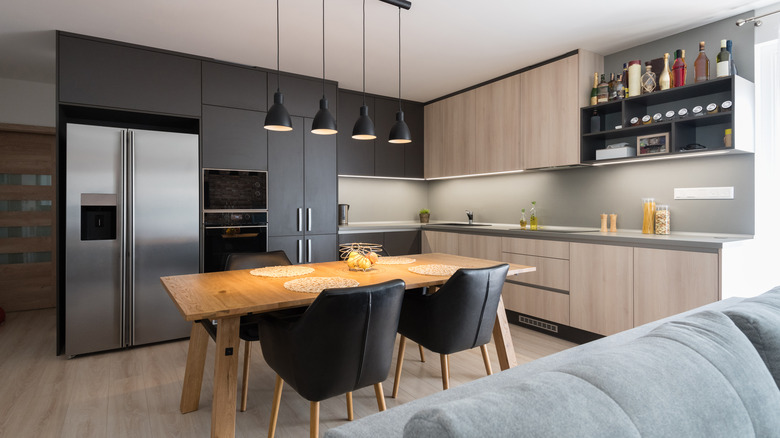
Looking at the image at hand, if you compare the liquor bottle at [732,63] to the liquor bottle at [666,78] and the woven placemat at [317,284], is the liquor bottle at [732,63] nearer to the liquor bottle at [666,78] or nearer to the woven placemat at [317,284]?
the liquor bottle at [666,78]

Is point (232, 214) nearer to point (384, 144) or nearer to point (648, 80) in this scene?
point (384, 144)

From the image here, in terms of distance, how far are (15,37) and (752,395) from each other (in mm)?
4769

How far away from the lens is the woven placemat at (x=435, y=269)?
2.34 meters

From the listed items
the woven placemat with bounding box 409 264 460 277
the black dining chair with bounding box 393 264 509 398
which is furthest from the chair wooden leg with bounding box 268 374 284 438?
the woven placemat with bounding box 409 264 460 277

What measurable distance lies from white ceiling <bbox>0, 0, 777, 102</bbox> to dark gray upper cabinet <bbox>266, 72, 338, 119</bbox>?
13 cm

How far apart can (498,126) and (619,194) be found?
136cm

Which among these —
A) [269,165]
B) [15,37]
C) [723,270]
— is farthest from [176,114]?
[723,270]

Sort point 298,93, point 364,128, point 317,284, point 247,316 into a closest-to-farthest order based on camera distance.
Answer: point 317,284 → point 247,316 → point 364,128 → point 298,93

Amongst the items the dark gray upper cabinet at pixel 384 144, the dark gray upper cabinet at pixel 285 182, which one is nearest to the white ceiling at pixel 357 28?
the dark gray upper cabinet at pixel 285 182

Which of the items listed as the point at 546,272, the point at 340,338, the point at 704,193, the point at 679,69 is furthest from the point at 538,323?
the point at 340,338

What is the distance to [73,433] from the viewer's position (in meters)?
2.08

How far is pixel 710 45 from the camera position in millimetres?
3070

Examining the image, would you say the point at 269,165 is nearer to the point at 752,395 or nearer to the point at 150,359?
the point at 150,359

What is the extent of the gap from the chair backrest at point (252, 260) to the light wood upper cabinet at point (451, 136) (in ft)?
8.69
